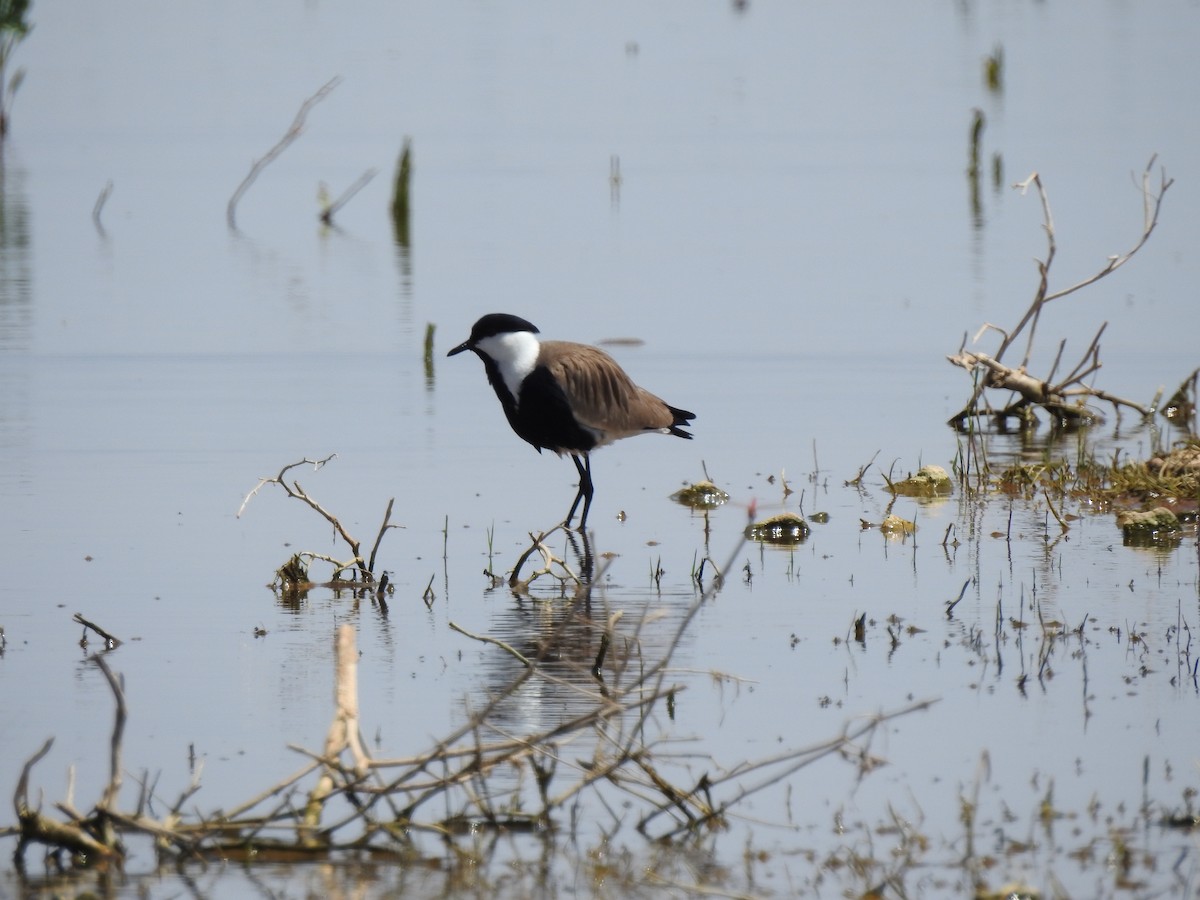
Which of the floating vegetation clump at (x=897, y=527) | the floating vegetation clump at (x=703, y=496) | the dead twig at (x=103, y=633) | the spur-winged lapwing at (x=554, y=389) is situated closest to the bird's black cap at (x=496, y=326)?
the spur-winged lapwing at (x=554, y=389)

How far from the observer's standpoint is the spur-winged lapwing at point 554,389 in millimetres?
9477

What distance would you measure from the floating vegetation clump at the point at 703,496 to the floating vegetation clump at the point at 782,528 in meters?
0.67

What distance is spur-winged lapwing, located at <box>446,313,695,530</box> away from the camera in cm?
948

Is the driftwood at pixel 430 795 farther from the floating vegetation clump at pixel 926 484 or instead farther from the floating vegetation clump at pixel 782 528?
the floating vegetation clump at pixel 926 484

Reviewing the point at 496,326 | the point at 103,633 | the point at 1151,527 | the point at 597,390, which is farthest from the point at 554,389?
the point at 103,633

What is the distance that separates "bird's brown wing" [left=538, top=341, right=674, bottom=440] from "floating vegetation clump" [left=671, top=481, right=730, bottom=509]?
46 cm

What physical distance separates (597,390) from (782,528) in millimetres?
1253

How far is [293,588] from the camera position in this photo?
310 inches

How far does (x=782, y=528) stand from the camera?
9.04 meters

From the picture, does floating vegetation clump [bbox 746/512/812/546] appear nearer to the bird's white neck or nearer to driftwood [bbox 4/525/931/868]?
the bird's white neck

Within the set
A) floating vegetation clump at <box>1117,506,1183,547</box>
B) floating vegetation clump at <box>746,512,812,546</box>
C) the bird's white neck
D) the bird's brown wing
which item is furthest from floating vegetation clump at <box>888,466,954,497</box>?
the bird's white neck

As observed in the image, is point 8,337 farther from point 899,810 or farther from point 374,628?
point 899,810

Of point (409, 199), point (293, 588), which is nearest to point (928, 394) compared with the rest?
point (293, 588)

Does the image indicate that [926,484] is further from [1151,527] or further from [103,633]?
[103,633]
